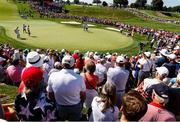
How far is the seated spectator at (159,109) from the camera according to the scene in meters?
6.79

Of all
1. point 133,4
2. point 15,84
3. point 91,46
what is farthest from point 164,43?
point 133,4

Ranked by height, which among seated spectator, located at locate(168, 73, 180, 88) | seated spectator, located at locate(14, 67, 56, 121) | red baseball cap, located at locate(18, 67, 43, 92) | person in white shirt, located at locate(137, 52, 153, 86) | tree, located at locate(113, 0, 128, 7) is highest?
red baseball cap, located at locate(18, 67, 43, 92)

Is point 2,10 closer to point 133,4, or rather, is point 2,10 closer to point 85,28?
point 85,28

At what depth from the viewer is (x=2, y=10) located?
99875 mm

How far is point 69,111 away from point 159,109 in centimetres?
270

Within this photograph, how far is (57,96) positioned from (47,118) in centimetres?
213

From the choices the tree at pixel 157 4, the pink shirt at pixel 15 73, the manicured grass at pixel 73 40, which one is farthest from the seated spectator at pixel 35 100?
the tree at pixel 157 4

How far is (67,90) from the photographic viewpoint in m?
8.59

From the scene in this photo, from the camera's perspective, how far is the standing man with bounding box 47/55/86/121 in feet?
28.1

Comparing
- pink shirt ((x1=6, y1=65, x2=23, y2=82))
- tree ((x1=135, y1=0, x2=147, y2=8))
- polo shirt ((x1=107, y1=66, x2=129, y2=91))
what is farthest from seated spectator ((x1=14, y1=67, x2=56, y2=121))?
tree ((x1=135, y1=0, x2=147, y2=8))

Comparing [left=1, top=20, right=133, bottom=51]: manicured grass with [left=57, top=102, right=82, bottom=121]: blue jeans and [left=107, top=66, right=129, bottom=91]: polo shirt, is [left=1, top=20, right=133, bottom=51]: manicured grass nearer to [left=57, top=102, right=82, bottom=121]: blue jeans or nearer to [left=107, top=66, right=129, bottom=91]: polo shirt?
[left=107, top=66, right=129, bottom=91]: polo shirt

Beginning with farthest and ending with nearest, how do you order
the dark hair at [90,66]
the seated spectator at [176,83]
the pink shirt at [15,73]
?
the pink shirt at [15,73] → the seated spectator at [176,83] → the dark hair at [90,66]

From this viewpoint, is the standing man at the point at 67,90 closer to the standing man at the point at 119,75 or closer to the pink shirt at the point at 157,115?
the pink shirt at the point at 157,115

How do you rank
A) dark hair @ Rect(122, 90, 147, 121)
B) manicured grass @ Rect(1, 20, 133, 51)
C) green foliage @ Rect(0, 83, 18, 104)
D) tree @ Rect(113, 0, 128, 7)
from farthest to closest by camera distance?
1. tree @ Rect(113, 0, 128, 7)
2. manicured grass @ Rect(1, 20, 133, 51)
3. green foliage @ Rect(0, 83, 18, 104)
4. dark hair @ Rect(122, 90, 147, 121)
